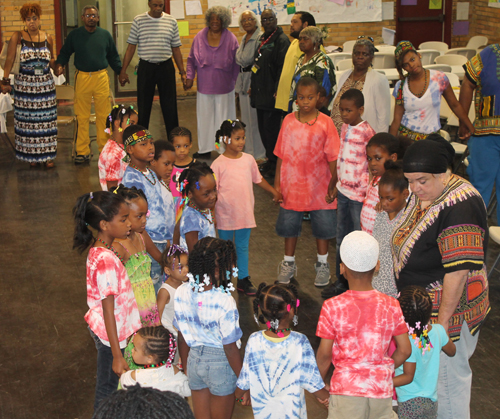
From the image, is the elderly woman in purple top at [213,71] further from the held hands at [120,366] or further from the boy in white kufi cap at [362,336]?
the boy in white kufi cap at [362,336]

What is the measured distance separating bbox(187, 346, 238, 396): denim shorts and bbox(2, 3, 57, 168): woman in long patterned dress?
5.47 m

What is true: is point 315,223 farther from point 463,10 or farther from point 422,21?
point 463,10

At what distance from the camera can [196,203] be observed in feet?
11.3

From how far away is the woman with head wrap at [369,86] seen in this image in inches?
192

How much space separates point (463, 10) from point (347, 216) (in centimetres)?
970

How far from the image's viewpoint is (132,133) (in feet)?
12.1

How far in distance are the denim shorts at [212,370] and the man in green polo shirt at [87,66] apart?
5.52m

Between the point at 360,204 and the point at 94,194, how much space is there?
1902mm

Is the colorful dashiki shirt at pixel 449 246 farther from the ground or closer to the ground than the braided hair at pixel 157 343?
farther from the ground

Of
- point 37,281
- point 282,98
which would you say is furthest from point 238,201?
point 282,98

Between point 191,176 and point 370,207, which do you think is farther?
point 370,207

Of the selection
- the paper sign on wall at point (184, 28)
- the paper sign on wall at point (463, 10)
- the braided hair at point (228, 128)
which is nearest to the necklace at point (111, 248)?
the braided hair at point (228, 128)

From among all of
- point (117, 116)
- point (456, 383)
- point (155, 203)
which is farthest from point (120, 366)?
point (117, 116)

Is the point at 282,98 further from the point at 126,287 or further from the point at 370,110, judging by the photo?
the point at 126,287
